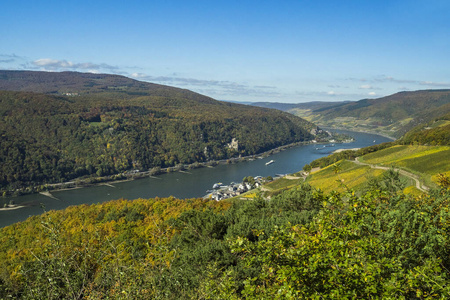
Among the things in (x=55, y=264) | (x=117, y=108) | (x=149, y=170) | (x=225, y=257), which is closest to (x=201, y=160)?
(x=149, y=170)

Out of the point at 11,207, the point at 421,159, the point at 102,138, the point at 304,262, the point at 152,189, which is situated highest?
the point at 304,262

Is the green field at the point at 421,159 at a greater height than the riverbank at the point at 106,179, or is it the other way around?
the green field at the point at 421,159

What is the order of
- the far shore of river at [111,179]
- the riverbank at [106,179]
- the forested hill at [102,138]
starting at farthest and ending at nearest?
the forested hill at [102,138]
the far shore of river at [111,179]
the riverbank at [106,179]

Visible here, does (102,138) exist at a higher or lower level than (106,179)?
higher

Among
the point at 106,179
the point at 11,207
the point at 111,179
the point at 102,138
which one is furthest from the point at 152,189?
the point at 102,138

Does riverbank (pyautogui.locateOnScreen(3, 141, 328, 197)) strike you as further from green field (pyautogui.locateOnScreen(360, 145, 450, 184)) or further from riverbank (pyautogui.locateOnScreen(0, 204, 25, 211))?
green field (pyautogui.locateOnScreen(360, 145, 450, 184))

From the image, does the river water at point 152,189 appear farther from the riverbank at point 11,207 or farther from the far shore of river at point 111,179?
the far shore of river at point 111,179

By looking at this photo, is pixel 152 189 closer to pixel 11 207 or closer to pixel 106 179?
pixel 106 179

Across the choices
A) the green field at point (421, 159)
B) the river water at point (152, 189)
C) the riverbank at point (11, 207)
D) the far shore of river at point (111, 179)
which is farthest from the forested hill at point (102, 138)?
the green field at point (421, 159)

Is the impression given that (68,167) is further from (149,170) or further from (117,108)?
(117,108)
